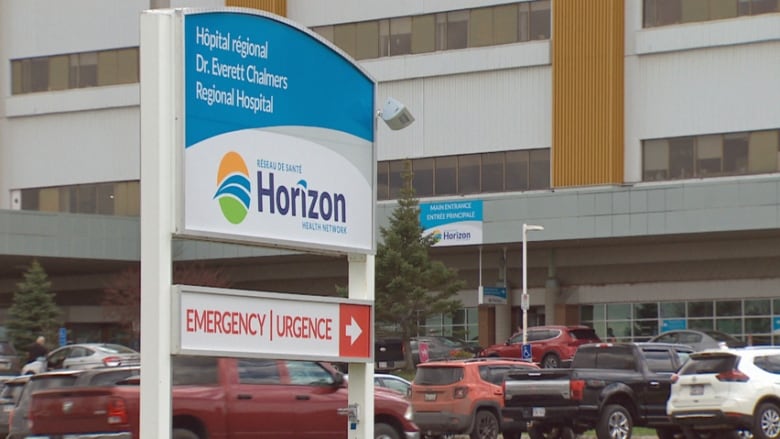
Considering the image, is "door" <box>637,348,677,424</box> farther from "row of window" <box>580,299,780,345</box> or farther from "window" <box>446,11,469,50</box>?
"window" <box>446,11,469,50</box>

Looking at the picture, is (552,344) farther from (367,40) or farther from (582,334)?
(367,40)

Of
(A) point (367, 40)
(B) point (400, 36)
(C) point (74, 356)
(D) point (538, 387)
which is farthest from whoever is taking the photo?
(A) point (367, 40)

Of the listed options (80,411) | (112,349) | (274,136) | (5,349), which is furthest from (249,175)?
(5,349)

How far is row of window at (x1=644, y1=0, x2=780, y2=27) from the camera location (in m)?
51.4

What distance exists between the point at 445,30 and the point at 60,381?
40811 millimetres

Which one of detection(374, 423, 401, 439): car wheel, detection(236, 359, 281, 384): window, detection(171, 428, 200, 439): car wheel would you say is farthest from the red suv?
detection(171, 428, 200, 439): car wheel

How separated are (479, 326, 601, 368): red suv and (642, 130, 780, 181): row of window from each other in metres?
8.14

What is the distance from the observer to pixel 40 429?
17.7 m

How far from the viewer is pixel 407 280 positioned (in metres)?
50.0

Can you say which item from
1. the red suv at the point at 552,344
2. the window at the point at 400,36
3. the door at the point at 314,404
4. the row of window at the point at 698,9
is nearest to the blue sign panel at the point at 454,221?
the window at the point at 400,36

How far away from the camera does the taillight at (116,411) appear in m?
17.1

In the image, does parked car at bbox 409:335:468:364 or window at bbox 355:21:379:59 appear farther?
window at bbox 355:21:379:59

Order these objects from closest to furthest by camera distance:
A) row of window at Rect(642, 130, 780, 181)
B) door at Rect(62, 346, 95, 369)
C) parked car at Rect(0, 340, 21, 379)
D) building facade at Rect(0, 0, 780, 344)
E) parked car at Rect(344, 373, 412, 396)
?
1. parked car at Rect(344, 373, 412, 396)
2. door at Rect(62, 346, 95, 369)
3. parked car at Rect(0, 340, 21, 379)
4. row of window at Rect(642, 130, 780, 181)
5. building facade at Rect(0, 0, 780, 344)

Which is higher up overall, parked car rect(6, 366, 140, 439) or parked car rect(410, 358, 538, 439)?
parked car rect(6, 366, 140, 439)
